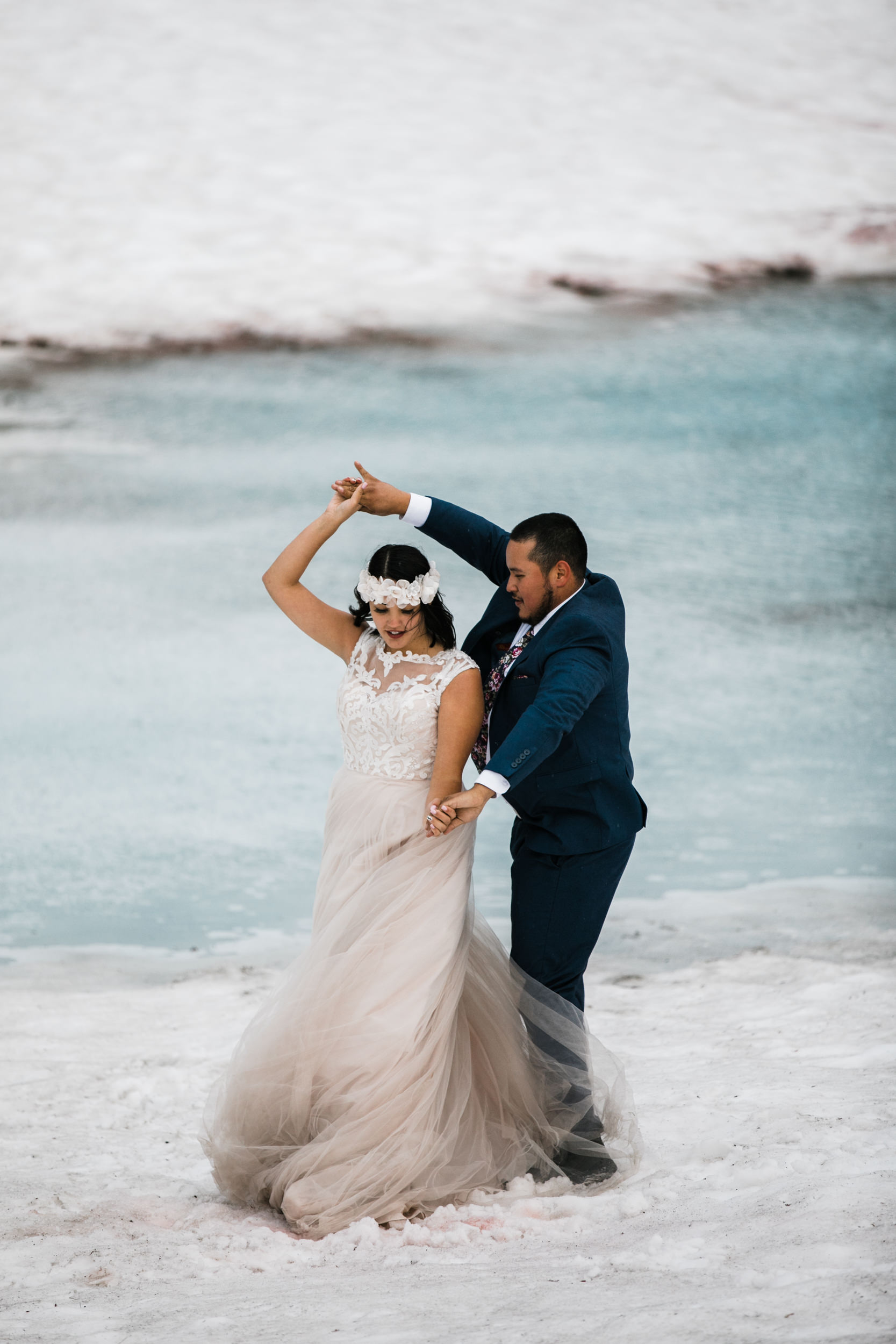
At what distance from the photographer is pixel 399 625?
8.16ft

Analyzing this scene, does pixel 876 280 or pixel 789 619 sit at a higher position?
pixel 876 280

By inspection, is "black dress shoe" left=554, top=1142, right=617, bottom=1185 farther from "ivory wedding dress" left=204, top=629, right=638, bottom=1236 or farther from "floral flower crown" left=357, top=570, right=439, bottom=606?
"floral flower crown" left=357, top=570, right=439, bottom=606

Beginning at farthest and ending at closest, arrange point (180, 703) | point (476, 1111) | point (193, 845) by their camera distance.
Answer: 1. point (180, 703)
2. point (193, 845)
3. point (476, 1111)

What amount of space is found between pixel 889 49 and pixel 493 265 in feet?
10.1

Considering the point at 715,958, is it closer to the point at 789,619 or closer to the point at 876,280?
the point at 789,619

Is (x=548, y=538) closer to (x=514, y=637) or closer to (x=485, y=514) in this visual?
(x=514, y=637)

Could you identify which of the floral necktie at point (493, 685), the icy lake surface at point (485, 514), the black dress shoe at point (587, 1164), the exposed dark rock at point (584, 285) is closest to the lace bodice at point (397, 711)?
the floral necktie at point (493, 685)

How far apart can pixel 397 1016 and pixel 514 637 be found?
0.83 m

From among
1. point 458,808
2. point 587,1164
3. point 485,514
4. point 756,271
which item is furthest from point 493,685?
point 756,271

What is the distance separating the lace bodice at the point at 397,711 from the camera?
97.7 inches

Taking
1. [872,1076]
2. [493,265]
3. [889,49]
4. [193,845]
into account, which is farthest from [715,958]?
[889,49]

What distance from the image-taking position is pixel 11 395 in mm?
8000

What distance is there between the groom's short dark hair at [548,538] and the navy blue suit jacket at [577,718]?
96mm

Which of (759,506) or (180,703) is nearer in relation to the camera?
(180,703)
